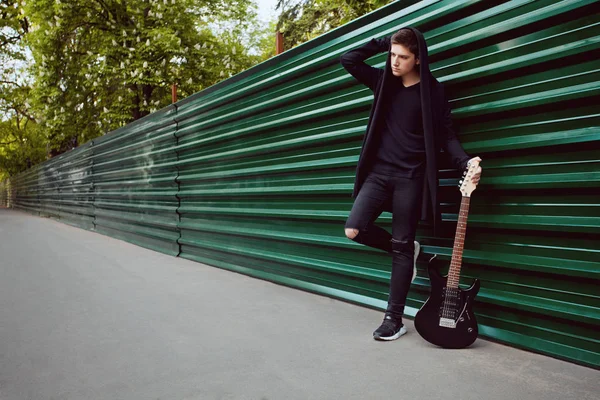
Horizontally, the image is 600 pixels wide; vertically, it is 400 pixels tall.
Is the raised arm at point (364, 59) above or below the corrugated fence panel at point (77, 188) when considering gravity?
above

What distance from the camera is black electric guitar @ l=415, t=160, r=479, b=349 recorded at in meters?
3.25

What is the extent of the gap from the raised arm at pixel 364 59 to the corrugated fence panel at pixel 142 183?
5056mm

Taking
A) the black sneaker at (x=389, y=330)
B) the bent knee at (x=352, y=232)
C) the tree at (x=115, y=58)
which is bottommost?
the black sneaker at (x=389, y=330)

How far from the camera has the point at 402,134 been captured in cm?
360

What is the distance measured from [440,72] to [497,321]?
1.82 metres

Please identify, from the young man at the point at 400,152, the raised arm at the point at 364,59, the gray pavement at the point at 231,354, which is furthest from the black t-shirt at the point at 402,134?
the gray pavement at the point at 231,354

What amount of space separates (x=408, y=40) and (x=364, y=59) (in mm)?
436

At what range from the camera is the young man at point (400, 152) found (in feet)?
11.2

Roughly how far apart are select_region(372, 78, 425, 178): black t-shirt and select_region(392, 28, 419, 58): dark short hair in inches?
10.1

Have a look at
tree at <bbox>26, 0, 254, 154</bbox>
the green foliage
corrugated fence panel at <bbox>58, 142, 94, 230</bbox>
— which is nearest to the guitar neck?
corrugated fence panel at <bbox>58, 142, 94, 230</bbox>

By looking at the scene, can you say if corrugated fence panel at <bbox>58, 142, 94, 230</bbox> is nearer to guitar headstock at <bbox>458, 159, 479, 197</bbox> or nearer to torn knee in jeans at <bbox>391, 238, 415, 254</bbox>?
torn knee in jeans at <bbox>391, 238, 415, 254</bbox>

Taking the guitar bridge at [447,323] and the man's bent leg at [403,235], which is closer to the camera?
the guitar bridge at [447,323]

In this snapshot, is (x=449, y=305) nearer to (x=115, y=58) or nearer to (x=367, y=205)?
(x=367, y=205)

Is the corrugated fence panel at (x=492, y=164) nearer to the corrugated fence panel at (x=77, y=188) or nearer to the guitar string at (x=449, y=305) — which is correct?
the guitar string at (x=449, y=305)
